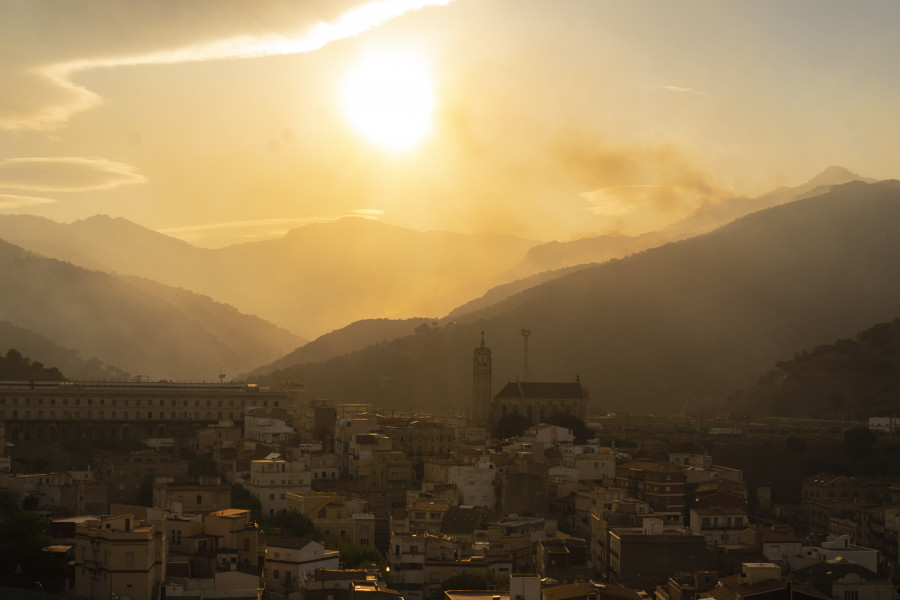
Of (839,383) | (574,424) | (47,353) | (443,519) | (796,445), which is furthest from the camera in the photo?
(47,353)

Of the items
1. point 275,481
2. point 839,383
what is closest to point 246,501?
point 275,481

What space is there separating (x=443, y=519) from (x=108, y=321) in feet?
404

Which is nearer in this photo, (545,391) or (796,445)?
(796,445)

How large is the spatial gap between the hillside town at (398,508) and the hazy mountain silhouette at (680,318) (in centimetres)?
3394

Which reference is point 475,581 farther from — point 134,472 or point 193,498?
point 134,472

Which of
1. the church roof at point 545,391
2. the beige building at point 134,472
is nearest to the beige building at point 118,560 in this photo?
the beige building at point 134,472

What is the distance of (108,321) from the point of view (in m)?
157

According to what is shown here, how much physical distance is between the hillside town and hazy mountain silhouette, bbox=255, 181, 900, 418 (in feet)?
111

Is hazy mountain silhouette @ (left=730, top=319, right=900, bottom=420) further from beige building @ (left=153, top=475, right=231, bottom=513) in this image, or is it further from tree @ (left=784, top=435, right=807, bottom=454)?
beige building @ (left=153, top=475, right=231, bottom=513)

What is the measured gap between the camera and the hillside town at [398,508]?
3033 centimetres

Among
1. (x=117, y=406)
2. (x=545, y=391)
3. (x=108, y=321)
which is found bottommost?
(x=117, y=406)

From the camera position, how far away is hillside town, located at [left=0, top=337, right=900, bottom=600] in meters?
30.3

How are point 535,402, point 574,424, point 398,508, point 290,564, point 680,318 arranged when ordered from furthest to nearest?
1. point 680,318
2. point 535,402
3. point 574,424
4. point 398,508
5. point 290,564

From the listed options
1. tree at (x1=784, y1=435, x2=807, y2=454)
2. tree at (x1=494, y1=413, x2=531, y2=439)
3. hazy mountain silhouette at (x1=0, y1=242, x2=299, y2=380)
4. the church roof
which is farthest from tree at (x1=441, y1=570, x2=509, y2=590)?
hazy mountain silhouette at (x1=0, y1=242, x2=299, y2=380)
